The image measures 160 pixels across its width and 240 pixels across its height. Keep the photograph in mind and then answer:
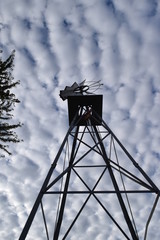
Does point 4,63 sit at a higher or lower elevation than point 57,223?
higher

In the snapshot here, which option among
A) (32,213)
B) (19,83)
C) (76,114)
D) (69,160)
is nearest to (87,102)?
(76,114)

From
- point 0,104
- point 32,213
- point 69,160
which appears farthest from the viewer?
point 0,104

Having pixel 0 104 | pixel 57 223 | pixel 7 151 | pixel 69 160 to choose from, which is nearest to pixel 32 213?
pixel 57 223

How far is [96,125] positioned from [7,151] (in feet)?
15.7

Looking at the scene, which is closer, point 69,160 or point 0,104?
point 69,160

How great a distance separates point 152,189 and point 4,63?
9.05 metres

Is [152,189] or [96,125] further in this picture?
[96,125]

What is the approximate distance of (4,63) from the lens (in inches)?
435

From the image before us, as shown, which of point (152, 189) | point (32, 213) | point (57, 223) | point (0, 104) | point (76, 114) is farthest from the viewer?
point (0, 104)

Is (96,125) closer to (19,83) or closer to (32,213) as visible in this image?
(19,83)

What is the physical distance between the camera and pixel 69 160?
29.4 feet

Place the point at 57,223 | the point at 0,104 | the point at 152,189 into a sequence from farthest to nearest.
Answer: the point at 0,104, the point at 57,223, the point at 152,189

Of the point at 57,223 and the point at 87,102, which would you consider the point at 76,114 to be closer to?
the point at 87,102

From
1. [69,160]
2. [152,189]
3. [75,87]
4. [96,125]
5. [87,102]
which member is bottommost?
[152,189]
